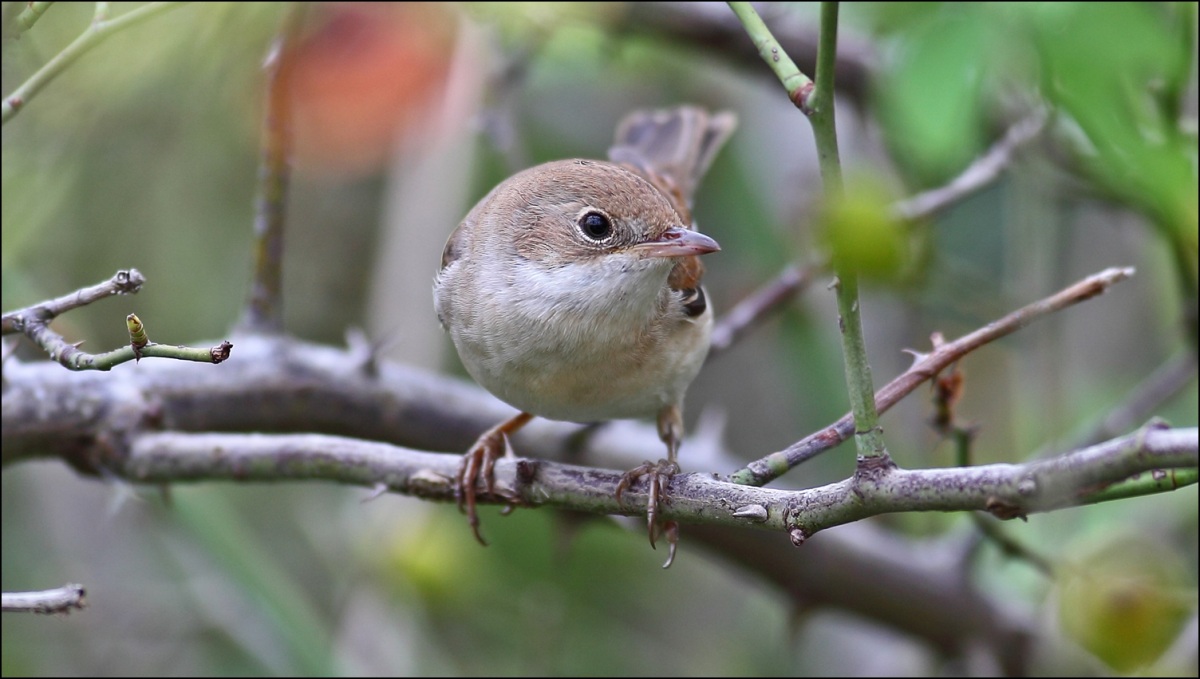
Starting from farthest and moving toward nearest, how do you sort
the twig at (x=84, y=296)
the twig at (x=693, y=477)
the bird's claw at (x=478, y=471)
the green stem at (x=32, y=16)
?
the bird's claw at (x=478, y=471)
the green stem at (x=32, y=16)
the twig at (x=84, y=296)
the twig at (x=693, y=477)

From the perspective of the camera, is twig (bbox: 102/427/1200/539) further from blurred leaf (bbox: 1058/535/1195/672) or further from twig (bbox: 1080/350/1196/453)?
twig (bbox: 1080/350/1196/453)

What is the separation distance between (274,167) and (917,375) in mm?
2039

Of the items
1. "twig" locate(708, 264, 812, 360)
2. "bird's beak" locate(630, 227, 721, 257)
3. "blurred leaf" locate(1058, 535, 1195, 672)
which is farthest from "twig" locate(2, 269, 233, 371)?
"blurred leaf" locate(1058, 535, 1195, 672)

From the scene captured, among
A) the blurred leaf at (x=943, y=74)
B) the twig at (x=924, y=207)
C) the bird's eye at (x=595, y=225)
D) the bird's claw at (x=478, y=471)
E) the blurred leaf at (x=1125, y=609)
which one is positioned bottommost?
the blurred leaf at (x=1125, y=609)

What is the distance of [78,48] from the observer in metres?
2.27

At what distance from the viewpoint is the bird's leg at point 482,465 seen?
2967 mm

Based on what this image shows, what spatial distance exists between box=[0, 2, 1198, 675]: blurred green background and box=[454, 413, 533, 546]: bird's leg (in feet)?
1.75

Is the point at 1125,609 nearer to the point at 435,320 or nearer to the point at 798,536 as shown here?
the point at 798,536

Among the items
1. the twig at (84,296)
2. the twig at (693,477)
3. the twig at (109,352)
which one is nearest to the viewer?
the twig at (693,477)

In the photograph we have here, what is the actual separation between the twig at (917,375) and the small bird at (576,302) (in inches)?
32.8

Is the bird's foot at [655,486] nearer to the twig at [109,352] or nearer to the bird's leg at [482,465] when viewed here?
the bird's leg at [482,465]

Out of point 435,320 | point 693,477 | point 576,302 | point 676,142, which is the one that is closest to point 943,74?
point 693,477

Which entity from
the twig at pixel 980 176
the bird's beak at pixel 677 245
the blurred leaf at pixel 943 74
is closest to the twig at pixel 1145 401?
the twig at pixel 980 176

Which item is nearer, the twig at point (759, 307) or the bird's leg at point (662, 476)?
the bird's leg at point (662, 476)
